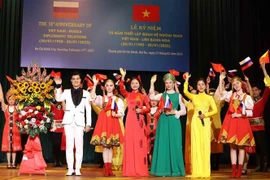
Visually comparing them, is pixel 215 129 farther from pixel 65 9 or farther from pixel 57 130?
pixel 65 9

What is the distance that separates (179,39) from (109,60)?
152 cm

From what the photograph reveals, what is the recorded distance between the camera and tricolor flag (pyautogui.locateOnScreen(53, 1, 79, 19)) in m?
7.97

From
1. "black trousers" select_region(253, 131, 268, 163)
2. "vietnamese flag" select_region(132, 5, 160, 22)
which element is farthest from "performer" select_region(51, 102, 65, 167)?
"black trousers" select_region(253, 131, 268, 163)

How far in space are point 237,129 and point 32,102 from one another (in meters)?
2.87

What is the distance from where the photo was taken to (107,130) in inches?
215

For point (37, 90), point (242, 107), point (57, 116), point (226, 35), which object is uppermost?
point (226, 35)

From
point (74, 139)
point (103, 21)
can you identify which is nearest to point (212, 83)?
point (103, 21)

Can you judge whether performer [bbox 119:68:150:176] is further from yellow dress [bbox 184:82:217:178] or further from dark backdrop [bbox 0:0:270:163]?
dark backdrop [bbox 0:0:270:163]

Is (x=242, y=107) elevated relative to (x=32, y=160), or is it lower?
elevated

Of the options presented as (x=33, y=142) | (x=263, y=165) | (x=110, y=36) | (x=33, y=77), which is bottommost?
(x=263, y=165)

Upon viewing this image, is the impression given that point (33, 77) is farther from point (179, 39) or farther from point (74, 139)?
point (179, 39)

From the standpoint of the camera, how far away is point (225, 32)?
8.77m

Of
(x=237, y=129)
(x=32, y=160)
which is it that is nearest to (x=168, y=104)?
(x=237, y=129)

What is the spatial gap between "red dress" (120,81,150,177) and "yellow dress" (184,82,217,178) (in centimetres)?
67
